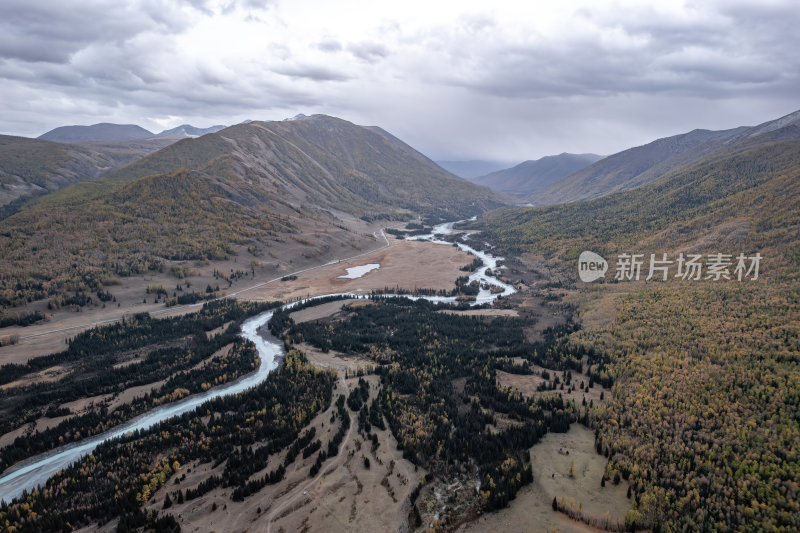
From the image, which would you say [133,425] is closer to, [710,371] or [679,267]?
[710,371]

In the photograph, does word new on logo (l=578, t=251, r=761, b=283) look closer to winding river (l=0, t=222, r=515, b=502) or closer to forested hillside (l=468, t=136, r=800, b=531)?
forested hillside (l=468, t=136, r=800, b=531)

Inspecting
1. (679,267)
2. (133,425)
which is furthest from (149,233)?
(679,267)

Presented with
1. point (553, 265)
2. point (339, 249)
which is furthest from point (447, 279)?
point (339, 249)

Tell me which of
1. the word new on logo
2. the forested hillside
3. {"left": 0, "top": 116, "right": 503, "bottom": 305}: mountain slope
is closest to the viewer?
the forested hillside

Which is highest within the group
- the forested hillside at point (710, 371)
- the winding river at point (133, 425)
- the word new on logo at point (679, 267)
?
the word new on logo at point (679, 267)

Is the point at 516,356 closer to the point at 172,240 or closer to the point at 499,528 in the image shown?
the point at 499,528

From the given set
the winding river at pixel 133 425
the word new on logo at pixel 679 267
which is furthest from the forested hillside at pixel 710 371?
the winding river at pixel 133 425

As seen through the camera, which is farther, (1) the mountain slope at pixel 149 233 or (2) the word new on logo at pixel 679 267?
(1) the mountain slope at pixel 149 233

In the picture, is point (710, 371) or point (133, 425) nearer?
point (133, 425)

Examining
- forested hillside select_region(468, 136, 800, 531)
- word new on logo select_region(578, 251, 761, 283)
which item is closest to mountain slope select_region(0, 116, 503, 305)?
word new on logo select_region(578, 251, 761, 283)

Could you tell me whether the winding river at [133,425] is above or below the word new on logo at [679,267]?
below

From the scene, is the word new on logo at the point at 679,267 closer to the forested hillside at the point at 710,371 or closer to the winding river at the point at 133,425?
the forested hillside at the point at 710,371
